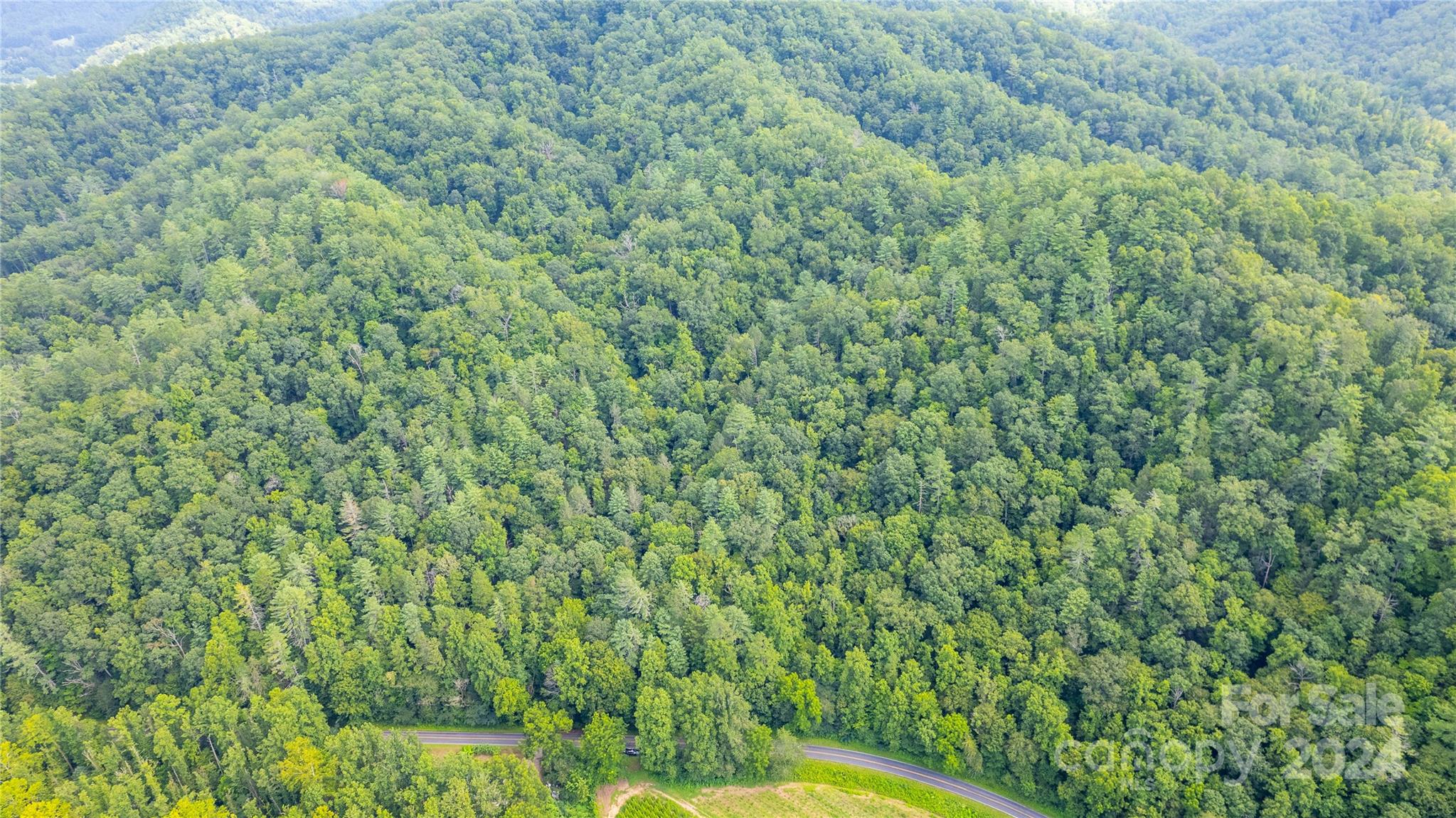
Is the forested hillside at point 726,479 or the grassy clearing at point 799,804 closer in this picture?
the forested hillside at point 726,479

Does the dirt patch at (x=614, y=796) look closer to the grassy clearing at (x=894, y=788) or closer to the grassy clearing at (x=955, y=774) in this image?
the grassy clearing at (x=894, y=788)

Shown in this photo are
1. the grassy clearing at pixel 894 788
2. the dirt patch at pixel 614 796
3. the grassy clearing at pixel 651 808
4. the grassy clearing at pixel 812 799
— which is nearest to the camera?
the grassy clearing at pixel 894 788

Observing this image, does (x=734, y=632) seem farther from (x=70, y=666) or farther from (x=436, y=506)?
(x=70, y=666)

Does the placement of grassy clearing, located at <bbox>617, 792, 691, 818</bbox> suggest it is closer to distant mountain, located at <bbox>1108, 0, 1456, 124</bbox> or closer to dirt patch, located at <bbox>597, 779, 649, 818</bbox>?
dirt patch, located at <bbox>597, 779, 649, 818</bbox>

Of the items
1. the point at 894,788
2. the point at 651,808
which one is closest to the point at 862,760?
the point at 894,788

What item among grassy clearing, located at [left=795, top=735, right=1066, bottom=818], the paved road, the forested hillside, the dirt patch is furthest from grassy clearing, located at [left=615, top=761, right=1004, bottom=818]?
the forested hillside

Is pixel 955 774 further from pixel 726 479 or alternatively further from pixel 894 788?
pixel 726 479

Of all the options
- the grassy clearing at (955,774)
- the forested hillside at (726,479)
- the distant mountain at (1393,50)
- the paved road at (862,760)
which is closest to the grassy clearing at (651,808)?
the forested hillside at (726,479)

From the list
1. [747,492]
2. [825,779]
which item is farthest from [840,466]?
[825,779]
